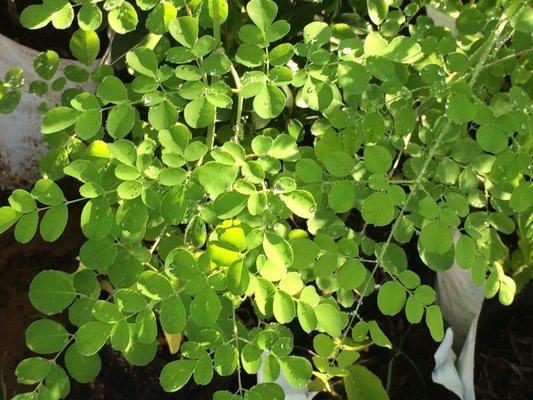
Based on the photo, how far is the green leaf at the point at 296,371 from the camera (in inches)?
34.8

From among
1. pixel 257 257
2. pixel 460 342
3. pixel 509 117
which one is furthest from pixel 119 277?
pixel 460 342

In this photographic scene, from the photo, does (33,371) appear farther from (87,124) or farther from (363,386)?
(363,386)

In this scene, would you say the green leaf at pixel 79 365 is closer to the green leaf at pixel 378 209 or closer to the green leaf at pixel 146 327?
the green leaf at pixel 146 327

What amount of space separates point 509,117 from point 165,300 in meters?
0.51

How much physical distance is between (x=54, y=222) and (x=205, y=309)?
24 cm

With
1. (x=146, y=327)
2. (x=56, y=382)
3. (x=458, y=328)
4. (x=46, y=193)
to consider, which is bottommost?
(x=458, y=328)

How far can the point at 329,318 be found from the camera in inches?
36.1

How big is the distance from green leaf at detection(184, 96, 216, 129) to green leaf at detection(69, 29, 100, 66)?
1.03 feet

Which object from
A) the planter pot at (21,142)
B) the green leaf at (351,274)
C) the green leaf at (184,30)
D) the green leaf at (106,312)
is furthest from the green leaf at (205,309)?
the planter pot at (21,142)

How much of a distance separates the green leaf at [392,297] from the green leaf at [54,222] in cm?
45

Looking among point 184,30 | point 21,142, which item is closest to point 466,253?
point 184,30

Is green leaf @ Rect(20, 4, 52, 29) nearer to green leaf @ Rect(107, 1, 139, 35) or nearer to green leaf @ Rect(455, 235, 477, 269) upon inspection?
green leaf @ Rect(107, 1, 139, 35)

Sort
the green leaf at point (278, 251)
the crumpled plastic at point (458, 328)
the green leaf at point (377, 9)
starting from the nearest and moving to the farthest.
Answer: the green leaf at point (278, 251) → the green leaf at point (377, 9) → the crumpled plastic at point (458, 328)

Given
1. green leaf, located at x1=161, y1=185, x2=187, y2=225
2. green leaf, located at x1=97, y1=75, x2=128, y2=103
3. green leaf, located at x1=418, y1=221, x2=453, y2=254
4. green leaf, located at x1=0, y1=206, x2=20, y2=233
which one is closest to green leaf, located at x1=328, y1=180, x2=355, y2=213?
green leaf, located at x1=418, y1=221, x2=453, y2=254
